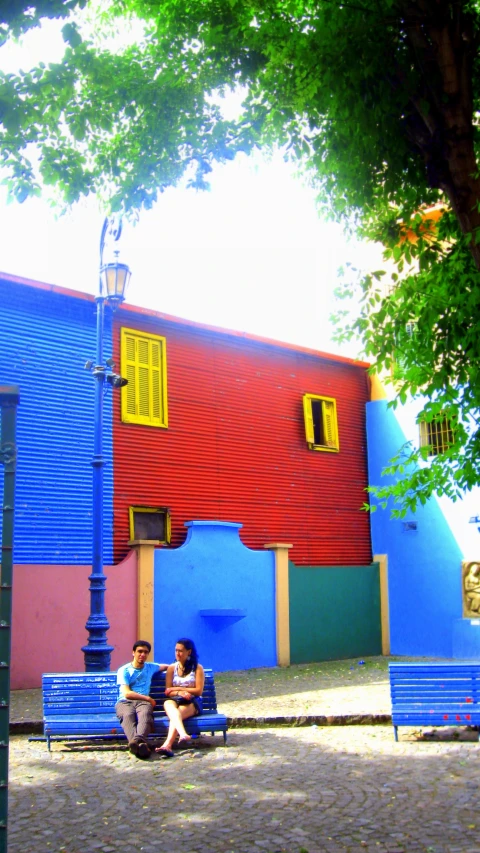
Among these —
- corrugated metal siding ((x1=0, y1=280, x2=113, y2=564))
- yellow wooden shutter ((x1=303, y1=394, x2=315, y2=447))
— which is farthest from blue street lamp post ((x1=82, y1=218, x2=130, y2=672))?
yellow wooden shutter ((x1=303, y1=394, x2=315, y2=447))

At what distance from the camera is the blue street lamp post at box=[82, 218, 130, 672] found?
12047 mm

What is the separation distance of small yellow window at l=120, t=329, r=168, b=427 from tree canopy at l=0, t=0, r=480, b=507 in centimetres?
728

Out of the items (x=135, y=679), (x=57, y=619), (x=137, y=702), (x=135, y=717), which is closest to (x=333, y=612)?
(x=57, y=619)

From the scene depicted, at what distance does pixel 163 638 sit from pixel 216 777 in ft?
30.2

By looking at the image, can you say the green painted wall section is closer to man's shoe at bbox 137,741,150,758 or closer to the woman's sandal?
the woman's sandal

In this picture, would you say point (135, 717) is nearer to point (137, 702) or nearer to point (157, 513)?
point (137, 702)

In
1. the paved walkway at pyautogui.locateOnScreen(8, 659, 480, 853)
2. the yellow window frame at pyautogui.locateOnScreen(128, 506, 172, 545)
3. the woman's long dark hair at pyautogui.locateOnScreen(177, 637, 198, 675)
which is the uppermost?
the yellow window frame at pyautogui.locateOnScreen(128, 506, 172, 545)

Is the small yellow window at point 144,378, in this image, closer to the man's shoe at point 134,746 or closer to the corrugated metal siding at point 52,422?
the corrugated metal siding at point 52,422

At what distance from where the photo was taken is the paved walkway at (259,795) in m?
5.95

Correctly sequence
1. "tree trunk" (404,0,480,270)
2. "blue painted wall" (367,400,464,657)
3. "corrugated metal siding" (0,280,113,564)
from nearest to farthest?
1. "tree trunk" (404,0,480,270)
2. "corrugated metal siding" (0,280,113,564)
3. "blue painted wall" (367,400,464,657)

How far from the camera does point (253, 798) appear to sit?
23.2 ft

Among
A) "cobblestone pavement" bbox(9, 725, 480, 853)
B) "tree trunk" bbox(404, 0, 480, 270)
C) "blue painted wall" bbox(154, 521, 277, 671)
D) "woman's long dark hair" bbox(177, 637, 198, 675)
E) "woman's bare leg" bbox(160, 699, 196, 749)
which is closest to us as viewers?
"cobblestone pavement" bbox(9, 725, 480, 853)

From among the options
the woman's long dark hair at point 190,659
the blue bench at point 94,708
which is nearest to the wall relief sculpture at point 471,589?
the blue bench at point 94,708

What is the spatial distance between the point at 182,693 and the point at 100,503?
11.9 ft
